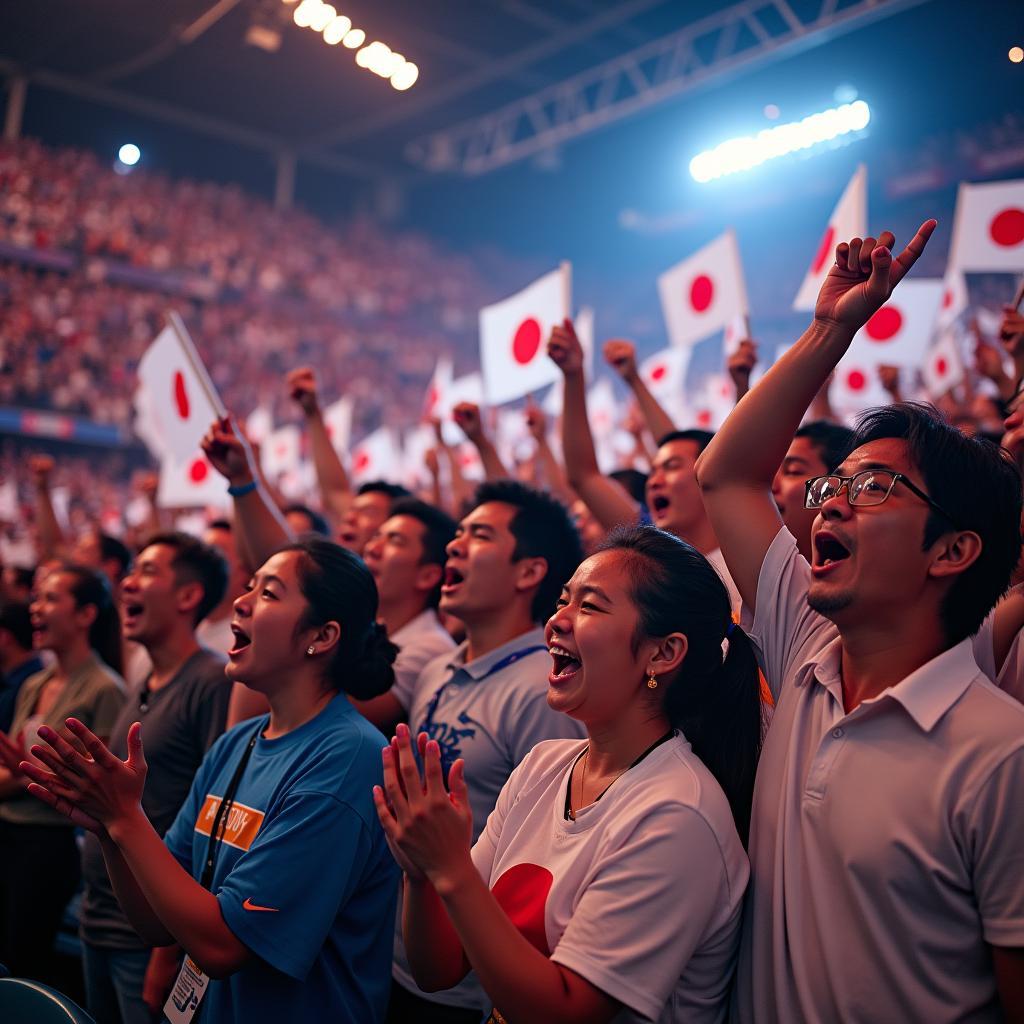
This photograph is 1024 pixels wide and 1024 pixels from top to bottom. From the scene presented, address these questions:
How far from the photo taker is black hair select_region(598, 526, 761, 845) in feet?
5.08

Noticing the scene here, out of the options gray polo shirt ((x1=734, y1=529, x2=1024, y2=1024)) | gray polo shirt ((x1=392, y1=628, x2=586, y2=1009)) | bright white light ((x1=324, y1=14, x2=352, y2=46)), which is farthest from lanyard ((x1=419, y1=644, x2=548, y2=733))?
bright white light ((x1=324, y1=14, x2=352, y2=46))

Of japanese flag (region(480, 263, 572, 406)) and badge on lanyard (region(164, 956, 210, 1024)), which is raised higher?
japanese flag (region(480, 263, 572, 406))

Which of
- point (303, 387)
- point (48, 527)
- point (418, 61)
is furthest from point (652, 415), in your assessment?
point (418, 61)

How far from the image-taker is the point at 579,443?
277 centimetres

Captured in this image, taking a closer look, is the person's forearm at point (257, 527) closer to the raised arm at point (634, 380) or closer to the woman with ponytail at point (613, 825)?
the raised arm at point (634, 380)

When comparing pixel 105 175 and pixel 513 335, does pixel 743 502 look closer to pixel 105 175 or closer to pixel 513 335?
pixel 513 335

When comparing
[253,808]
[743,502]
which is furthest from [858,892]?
[253,808]

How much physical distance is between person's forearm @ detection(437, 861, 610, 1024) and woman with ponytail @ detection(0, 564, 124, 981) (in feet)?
6.94

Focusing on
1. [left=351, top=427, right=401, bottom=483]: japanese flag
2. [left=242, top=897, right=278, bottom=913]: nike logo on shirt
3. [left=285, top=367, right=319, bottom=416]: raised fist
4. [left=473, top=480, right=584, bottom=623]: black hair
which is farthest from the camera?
[left=351, top=427, right=401, bottom=483]: japanese flag

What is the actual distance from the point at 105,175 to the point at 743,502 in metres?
13.7

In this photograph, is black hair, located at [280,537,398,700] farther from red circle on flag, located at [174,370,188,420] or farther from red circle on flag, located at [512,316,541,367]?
red circle on flag, located at [512,316,541,367]

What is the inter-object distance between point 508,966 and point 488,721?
3.39 ft

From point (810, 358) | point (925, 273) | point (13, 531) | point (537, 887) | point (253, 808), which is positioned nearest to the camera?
point (537, 887)

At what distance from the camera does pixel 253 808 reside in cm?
188
